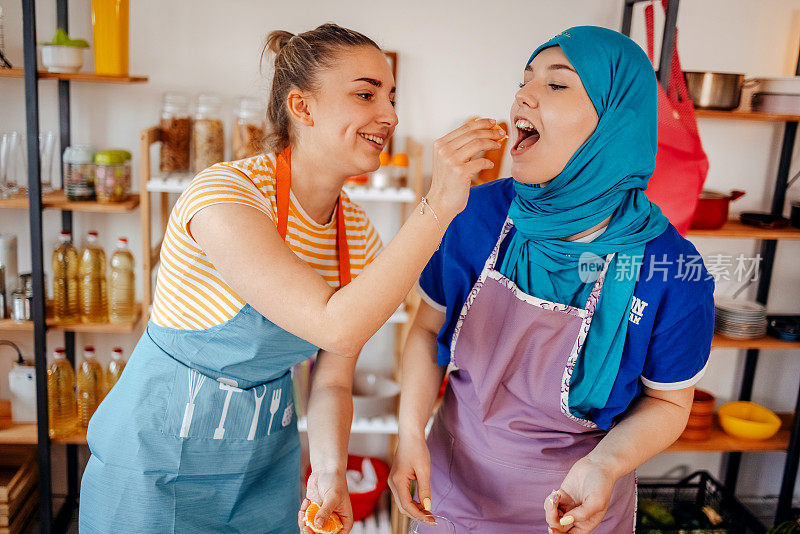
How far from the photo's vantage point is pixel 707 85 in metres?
2.61

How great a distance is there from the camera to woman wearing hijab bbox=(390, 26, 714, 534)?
127 cm

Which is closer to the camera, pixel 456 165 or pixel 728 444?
pixel 456 165

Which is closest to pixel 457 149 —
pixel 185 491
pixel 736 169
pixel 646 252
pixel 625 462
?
pixel 646 252

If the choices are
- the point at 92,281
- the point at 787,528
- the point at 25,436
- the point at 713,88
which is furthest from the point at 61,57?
the point at 787,528

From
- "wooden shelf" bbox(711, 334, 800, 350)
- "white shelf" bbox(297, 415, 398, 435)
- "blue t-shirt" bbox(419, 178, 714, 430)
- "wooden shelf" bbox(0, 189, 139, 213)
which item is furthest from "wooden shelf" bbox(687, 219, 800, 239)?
"wooden shelf" bbox(0, 189, 139, 213)

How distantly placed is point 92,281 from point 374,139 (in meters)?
1.65

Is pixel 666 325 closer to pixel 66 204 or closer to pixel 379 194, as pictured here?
pixel 379 194

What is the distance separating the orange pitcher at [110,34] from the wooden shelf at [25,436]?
1.32 meters

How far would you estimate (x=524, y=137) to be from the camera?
136 centimetres

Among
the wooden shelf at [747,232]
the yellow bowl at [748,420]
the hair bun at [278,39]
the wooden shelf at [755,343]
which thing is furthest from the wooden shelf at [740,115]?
the hair bun at [278,39]

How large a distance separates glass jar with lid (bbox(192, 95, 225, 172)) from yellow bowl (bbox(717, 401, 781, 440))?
2.31 metres

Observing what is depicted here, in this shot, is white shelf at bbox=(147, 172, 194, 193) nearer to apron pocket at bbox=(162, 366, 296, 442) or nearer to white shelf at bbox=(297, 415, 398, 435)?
white shelf at bbox=(297, 415, 398, 435)

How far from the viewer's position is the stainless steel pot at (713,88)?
2.60 m

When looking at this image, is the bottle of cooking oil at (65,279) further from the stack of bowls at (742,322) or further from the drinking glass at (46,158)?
the stack of bowls at (742,322)
